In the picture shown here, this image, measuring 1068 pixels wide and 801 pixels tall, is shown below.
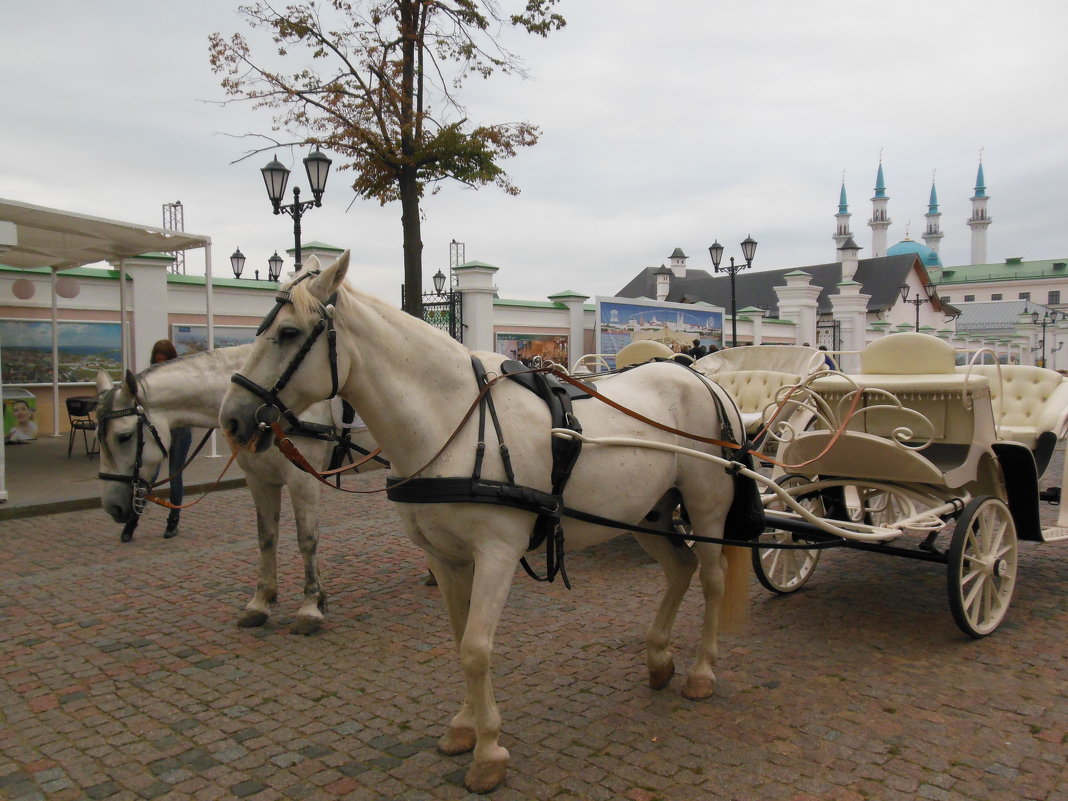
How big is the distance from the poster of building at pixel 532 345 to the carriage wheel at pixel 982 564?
43.7 feet

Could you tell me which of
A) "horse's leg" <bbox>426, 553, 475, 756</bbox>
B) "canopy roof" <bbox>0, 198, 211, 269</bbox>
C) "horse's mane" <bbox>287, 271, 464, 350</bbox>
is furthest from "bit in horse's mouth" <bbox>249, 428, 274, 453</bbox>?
"canopy roof" <bbox>0, 198, 211, 269</bbox>

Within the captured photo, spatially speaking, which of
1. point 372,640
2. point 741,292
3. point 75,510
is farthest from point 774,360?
point 741,292

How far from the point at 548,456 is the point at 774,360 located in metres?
5.01

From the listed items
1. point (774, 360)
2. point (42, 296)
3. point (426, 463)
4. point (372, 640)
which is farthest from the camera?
point (42, 296)

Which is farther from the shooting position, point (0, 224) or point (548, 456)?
point (0, 224)

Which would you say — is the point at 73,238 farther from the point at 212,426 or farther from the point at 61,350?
the point at 212,426

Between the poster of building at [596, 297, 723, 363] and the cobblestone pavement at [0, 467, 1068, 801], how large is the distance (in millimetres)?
12691

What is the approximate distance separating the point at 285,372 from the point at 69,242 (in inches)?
446

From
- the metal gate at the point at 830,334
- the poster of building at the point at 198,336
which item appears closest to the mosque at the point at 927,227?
the metal gate at the point at 830,334

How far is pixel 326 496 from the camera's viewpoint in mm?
9844

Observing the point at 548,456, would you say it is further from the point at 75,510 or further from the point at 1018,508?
the point at 75,510

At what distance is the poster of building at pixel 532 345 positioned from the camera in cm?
1848

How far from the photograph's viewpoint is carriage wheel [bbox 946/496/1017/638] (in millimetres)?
4449

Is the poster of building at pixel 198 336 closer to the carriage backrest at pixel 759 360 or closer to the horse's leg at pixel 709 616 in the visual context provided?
the carriage backrest at pixel 759 360
